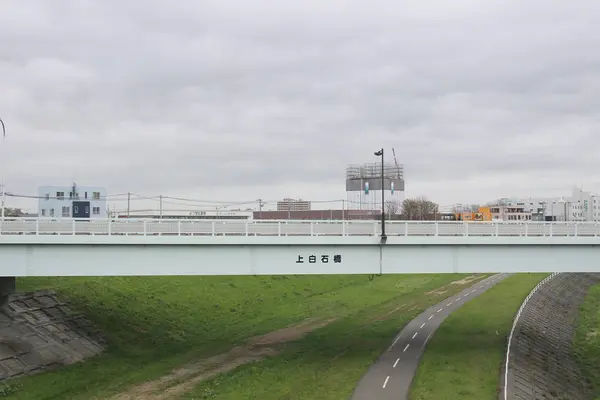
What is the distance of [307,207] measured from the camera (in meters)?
119

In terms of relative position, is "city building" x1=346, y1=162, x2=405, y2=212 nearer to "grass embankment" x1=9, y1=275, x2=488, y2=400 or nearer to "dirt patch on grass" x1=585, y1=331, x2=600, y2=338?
"grass embankment" x1=9, y1=275, x2=488, y2=400

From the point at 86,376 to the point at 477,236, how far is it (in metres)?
26.7

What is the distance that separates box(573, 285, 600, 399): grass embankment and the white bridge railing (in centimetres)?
962

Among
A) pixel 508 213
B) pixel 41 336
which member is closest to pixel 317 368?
pixel 41 336

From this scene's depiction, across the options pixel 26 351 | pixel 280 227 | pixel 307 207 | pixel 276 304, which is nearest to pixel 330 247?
pixel 280 227

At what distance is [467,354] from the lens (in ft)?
125

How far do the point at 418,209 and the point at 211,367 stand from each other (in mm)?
100229

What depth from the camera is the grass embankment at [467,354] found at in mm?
30969

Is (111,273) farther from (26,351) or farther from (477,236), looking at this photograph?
(477,236)

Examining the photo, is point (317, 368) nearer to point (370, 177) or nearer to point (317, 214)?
point (317, 214)


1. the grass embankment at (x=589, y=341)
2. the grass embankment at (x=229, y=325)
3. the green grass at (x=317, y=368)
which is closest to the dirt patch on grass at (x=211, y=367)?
the green grass at (x=317, y=368)

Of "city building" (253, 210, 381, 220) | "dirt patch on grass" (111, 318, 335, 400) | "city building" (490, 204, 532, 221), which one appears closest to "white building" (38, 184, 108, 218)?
"city building" (253, 210, 381, 220)

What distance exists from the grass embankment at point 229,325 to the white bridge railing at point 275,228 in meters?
8.94

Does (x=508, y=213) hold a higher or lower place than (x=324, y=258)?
higher
